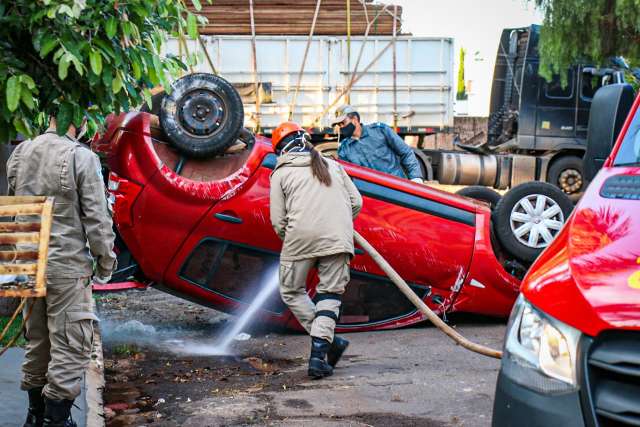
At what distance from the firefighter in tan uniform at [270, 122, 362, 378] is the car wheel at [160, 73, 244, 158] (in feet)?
2.15

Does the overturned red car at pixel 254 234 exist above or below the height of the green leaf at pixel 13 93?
below

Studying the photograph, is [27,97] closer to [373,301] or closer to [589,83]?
[373,301]

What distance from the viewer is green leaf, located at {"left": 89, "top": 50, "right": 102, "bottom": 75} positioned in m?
4.10

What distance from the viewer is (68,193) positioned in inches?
188

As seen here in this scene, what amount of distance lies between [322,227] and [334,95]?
1009 cm

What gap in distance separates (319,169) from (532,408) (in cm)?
375

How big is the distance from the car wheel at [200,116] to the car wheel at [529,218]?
2227 mm

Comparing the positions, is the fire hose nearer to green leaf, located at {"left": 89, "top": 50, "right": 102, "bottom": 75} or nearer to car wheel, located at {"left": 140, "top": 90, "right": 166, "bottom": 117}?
car wheel, located at {"left": 140, "top": 90, "right": 166, "bottom": 117}

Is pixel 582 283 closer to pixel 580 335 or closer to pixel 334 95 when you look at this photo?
pixel 580 335

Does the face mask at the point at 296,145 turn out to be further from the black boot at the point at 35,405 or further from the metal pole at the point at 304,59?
the metal pole at the point at 304,59

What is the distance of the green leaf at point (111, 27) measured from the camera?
4176mm

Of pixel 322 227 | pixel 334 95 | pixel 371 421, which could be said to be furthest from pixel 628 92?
pixel 334 95

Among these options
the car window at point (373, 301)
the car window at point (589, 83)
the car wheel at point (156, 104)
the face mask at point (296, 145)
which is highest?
the car wheel at point (156, 104)

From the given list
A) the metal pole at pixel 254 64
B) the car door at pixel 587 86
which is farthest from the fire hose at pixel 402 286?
the car door at pixel 587 86
